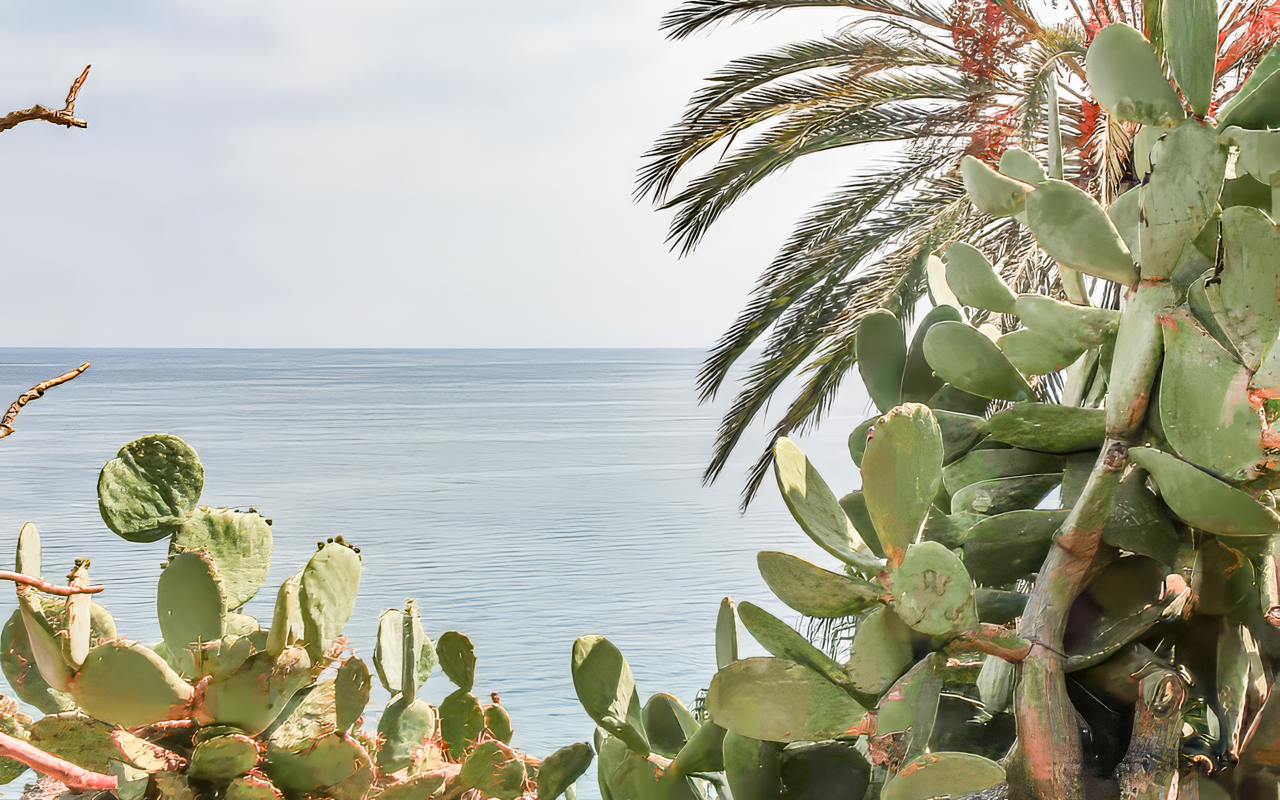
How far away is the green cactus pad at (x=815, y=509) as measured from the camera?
0.59 m

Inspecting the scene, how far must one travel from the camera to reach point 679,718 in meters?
0.81

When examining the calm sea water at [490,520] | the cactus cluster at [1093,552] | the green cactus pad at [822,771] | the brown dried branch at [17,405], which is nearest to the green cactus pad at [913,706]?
the cactus cluster at [1093,552]

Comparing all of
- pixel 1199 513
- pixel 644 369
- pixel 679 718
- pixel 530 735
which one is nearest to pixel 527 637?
pixel 530 735

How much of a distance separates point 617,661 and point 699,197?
336 centimetres

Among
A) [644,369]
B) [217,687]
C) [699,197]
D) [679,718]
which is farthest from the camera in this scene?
[644,369]

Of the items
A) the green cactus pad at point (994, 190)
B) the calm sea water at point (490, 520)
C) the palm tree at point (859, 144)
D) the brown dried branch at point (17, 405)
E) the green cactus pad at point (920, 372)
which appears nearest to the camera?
the brown dried branch at point (17, 405)

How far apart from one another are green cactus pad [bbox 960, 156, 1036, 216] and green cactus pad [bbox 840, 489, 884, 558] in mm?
213

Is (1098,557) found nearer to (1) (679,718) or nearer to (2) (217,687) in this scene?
(1) (679,718)

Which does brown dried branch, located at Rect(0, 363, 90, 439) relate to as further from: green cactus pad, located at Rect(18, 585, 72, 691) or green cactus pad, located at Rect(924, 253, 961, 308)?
green cactus pad, located at Rect(924, 253, 961, 308)

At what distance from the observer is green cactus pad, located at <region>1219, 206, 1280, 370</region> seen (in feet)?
1.65

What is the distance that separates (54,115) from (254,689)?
35cm

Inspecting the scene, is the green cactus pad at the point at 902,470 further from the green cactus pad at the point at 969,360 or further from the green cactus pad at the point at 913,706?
the green cactus pad at the point at 969,360

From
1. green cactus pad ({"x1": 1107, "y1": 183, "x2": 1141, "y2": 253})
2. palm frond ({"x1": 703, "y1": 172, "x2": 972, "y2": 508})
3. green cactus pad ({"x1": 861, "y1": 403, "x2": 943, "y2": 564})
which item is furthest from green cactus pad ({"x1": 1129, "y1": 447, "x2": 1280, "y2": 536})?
palm frond ({"x1": 703, "y1": 172, "x2": 972, "y2": 508})

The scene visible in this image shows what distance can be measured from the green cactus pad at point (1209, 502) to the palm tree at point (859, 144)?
Answer: 321 centimetres
